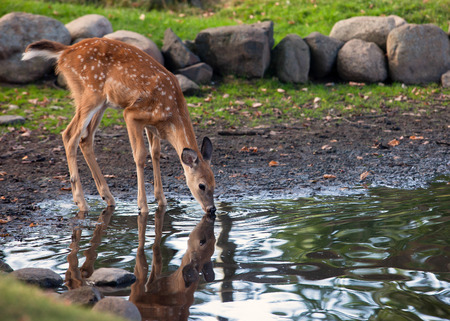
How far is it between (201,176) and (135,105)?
1092mm

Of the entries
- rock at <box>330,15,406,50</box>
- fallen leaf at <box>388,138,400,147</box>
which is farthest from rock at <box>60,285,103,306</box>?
rock at <box>330,15,406,50</box>

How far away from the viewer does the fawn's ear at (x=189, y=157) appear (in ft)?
19.8

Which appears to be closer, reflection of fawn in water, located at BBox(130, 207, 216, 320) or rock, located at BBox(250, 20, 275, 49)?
reflection of fawn in water, located at BBox(130, 207, 216, 320)

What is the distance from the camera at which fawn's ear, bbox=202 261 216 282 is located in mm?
4184

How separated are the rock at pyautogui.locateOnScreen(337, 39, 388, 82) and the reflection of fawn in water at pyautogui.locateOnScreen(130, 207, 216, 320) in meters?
8.59

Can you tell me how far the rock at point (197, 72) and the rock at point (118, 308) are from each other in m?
9.64

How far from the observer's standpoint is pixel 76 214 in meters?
6.17

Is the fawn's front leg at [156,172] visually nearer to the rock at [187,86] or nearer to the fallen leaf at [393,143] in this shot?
the fallen leaf at [393,143]

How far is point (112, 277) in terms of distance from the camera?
159 inches

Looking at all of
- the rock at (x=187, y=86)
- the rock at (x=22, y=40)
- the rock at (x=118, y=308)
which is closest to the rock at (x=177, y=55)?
the rock at (x=187, y=86)

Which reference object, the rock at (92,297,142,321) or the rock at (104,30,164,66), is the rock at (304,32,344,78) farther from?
the rock at (92,297,142,321)

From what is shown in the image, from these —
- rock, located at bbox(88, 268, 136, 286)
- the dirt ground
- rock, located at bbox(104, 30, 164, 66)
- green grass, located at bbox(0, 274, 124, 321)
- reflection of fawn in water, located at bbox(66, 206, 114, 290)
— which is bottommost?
the dirt ground

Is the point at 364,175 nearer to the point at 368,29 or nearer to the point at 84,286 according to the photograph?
the point at 84,286

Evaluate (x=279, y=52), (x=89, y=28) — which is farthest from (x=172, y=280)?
(x=89, y=28)
